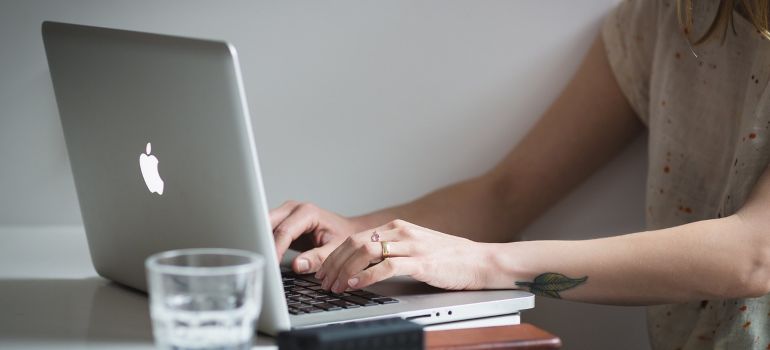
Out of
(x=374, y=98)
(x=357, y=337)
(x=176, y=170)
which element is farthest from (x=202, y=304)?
(x=374, y=98)

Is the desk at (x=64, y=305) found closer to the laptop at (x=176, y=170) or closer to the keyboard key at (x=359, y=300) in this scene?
the laptop at (x=176, y=170)

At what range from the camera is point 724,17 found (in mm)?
1421

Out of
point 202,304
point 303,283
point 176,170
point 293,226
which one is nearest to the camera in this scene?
point 202,304

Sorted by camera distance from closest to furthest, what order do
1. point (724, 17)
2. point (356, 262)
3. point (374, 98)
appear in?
point (356, 262) < point (724, 17) < point (374, 98)

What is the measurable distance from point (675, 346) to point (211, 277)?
3.15ft

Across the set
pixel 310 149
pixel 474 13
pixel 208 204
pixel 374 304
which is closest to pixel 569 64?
pixel 474 13

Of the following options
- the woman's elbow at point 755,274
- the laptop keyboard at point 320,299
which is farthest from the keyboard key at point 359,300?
the woman's elbow at point 755,274

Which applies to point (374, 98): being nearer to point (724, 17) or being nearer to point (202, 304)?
point (724, 17)

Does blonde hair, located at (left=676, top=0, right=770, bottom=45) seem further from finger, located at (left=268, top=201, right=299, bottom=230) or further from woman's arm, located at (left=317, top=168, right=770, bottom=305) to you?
finger, located at (left=268, top=201, right=299, bottom=230)

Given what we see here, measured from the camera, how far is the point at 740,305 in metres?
1.36

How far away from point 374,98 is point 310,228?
→ 39cm

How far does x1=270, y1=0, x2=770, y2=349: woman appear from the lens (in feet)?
3.76

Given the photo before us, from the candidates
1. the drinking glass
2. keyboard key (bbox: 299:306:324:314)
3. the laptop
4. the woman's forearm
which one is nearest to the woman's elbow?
the woman's forearm

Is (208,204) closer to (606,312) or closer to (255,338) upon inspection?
(255,338)
